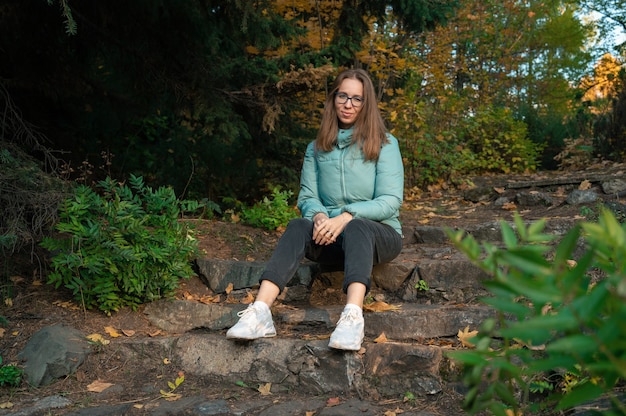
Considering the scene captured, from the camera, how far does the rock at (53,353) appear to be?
292 centimetres

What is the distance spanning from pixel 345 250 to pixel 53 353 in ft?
5.10

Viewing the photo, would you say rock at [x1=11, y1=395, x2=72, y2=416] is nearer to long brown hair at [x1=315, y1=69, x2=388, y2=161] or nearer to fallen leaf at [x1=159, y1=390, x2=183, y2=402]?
fallen leaf at [x1=159, y1=390, x2=183, y2=402]

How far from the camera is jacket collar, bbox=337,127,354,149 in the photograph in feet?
11.8

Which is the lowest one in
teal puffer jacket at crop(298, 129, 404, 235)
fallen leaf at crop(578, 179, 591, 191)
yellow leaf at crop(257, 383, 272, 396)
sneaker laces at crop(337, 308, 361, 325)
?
yellow leaf at crop(257, 383, 272, 396)

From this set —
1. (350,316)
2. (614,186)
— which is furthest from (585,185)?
(350,316)

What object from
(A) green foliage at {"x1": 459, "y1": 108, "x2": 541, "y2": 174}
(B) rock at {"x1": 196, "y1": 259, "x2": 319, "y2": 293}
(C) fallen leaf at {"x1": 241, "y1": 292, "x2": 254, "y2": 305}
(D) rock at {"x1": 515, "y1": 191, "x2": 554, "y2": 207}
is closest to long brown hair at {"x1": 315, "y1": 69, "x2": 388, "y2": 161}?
(B) rock at {"x1": 196, "y1": 259, "x2": 319, "y2": 293}

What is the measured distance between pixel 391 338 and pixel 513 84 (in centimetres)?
1245

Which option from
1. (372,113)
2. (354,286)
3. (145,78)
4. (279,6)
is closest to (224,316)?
(354,286)

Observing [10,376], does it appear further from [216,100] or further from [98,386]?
[216,100]

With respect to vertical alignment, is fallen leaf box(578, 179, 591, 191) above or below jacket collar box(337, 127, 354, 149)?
below

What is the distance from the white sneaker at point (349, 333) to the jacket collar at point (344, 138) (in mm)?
1129

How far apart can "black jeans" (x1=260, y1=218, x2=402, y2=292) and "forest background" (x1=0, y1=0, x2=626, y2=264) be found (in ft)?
4.18

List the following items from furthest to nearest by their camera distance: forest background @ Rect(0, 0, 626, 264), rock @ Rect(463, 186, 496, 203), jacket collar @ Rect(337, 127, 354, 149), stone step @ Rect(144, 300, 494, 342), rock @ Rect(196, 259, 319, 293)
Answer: rock @ Rect(463, 186, 496, 203), forest background @ Rect(0, 0, 626, 264), rock @ Rect(196, 259, 319, 293), jacket collar @ Rect(337, 127, 354, 149), stone step @ Rect(144, 300, 494, 342)

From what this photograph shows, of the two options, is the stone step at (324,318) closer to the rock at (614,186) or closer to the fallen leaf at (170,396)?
the fallen leaf at (170,396)
